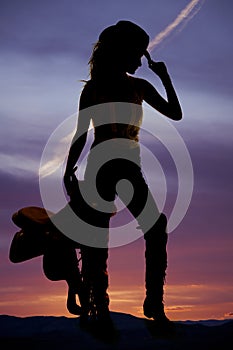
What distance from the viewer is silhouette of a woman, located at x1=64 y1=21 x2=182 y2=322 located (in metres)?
7.98

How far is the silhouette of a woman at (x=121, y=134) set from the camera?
26.2ft

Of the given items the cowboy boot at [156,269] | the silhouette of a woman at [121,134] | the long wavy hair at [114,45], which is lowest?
the cowboy boot at [156,269]

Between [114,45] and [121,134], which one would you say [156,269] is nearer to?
[121,134]

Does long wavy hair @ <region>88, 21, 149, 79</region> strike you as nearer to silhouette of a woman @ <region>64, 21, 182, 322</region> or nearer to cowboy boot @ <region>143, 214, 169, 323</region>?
silhouette of a woman @ <region>64, 21, 182, 322</region>

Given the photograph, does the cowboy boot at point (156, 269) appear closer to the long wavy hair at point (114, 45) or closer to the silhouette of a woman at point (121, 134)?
the silhouette of a woman at point (121, 134)

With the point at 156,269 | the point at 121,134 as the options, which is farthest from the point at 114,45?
the point at 156,269

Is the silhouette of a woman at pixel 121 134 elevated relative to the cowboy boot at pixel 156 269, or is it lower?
elevated

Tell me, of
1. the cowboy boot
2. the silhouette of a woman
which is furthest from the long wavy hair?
the cowboy boot

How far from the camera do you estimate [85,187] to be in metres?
8.14

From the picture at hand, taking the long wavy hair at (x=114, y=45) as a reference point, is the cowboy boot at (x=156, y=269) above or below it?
below

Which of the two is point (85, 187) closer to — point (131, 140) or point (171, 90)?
point (131, 140)

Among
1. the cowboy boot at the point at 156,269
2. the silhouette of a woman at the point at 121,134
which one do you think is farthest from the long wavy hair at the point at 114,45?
the cowboy boot at the point at 156,269

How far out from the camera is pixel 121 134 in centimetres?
814

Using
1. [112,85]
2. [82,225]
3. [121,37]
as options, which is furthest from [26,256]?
[121,37]
